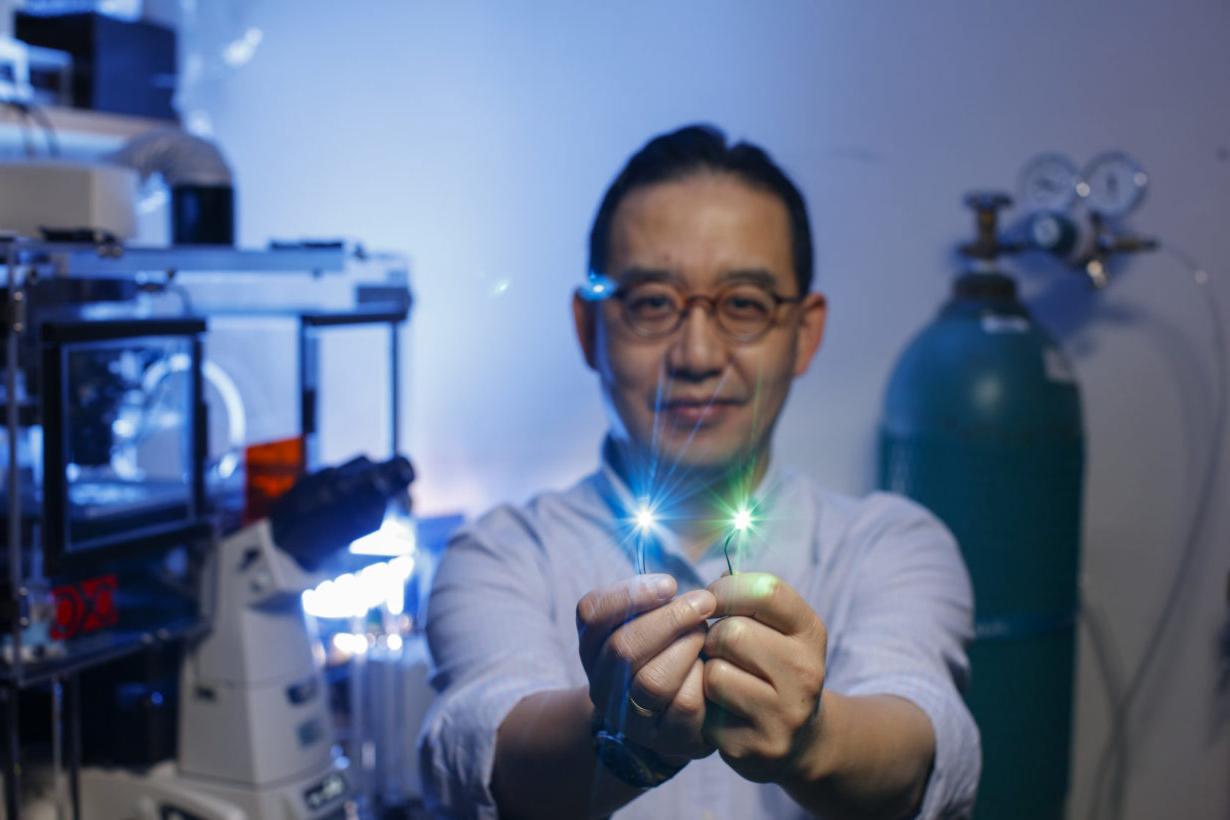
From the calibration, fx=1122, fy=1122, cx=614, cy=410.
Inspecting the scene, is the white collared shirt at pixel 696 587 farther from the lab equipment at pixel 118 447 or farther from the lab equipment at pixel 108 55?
the lab equipment at pixel 108 55

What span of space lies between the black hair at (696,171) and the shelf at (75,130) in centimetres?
163

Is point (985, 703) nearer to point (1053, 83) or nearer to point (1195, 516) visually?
point (1195, 516)

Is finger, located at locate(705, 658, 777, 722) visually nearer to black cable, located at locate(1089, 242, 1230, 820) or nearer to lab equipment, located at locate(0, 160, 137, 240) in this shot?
lab equipment, located at locate(0, 160, 137, 240)

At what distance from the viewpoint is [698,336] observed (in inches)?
35.8

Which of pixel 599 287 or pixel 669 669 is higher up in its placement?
pixel 599 287

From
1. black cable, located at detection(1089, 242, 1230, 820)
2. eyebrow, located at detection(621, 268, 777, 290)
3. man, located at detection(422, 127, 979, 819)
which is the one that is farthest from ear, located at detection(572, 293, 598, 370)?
black cable, located at detection(1089, 242, 1230, 820)

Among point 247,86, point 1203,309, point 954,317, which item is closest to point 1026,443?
point 954,317

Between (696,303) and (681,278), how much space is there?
0.09 feet

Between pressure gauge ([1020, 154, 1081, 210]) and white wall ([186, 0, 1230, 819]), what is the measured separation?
0.11m

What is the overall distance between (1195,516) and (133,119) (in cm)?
220

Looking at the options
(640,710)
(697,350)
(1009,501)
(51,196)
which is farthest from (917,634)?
(51,196)

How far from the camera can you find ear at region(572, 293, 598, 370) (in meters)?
1.06

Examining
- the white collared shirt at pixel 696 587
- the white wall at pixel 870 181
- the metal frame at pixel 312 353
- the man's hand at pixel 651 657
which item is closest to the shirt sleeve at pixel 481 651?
the white collared shirt at pixel 696 587

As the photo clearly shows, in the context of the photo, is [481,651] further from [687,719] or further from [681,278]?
[687,719]
